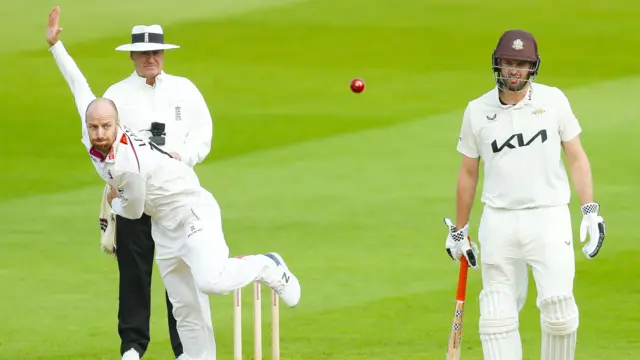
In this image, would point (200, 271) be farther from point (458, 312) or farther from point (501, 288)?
point (501, 288)

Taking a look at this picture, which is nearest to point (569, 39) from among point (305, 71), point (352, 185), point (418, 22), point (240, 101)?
point (418, 22)

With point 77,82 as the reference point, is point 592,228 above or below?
below

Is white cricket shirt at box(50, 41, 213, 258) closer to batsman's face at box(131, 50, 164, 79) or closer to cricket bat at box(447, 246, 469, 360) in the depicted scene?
batsman's face at box(131, 50, 164, 79)

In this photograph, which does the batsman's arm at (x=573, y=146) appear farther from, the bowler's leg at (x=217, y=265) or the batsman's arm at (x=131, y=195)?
the batsman's arm at (x=131, y=195)

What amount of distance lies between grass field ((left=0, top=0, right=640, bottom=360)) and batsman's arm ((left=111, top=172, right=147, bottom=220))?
1.54m

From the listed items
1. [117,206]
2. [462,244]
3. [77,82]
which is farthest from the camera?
[77,82]

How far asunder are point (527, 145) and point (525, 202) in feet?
0.85

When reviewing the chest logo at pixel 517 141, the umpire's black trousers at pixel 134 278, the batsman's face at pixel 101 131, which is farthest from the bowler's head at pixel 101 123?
the chest logo at pixel 517 141

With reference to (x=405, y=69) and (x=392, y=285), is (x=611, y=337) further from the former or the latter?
(x=405, y=69)

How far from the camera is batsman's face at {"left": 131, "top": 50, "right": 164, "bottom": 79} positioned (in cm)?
779

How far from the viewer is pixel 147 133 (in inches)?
300

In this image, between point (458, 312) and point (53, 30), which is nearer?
point (458, 312)

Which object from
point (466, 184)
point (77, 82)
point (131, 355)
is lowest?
point (131, 355)

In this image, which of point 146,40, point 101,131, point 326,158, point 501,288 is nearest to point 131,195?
point 101,131
